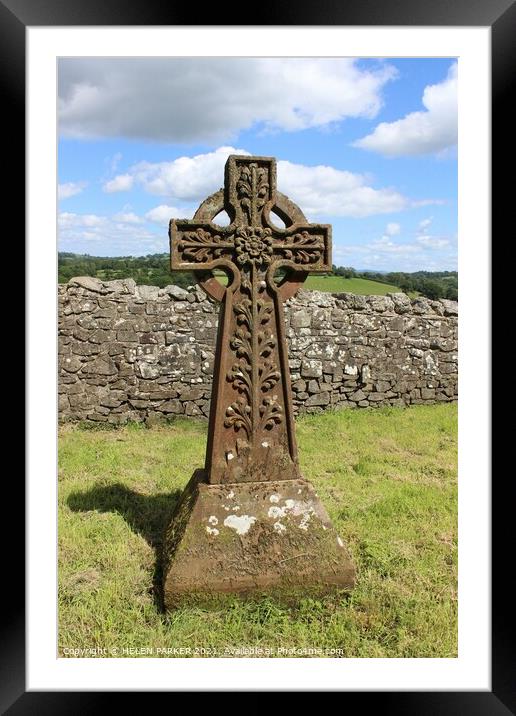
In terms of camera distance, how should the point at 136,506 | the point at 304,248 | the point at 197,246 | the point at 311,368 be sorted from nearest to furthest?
the point at 197,246 → the point at 304,248 → the point at 136,506 → the point at 311,368

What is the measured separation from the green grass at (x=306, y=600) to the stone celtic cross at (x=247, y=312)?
0.89m

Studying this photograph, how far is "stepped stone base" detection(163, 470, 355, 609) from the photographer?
308cm

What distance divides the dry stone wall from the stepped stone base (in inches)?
173

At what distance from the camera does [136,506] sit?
4496 mm

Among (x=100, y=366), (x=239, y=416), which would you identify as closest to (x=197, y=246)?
(x=239, y=416)

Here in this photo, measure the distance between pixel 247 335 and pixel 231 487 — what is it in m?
1.04

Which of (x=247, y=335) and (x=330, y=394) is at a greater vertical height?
(x=247, y=335)

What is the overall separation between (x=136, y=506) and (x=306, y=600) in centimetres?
198

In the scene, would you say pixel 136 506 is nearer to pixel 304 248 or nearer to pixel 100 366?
pixel 304 248

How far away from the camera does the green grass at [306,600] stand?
2885 mm

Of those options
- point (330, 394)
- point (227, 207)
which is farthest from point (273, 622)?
point (330, 394)

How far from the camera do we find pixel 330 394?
339 inches
